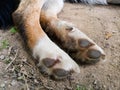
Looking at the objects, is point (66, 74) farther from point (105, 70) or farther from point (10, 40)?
point (10, 40)

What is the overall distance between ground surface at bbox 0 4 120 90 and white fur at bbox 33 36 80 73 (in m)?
0.08

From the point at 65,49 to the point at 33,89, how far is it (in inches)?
17.3

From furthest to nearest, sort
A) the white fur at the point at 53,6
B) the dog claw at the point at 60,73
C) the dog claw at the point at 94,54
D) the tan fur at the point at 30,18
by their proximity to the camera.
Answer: the white fur at the point at 53,6, the tan fur at the point at 30,18, the dog claw at the point at 94,54, the dog claw at the point at 60,73

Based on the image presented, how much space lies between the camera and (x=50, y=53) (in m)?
2.56

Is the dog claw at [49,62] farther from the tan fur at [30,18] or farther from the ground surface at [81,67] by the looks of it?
the tan fur at [30,18]

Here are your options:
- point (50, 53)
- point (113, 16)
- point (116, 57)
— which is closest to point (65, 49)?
point (50, 53)

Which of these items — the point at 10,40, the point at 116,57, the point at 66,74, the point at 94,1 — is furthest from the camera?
Answer: the point at 94,1

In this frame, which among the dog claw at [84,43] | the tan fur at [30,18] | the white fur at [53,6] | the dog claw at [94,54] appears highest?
the tan fur at [30,18]

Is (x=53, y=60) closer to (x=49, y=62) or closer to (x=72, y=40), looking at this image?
(x=49, y=62)

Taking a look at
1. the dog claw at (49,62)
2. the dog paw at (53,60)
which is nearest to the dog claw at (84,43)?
the dog paw at (53,60)

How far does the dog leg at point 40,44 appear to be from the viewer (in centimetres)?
247

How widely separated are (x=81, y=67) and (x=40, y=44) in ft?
1.14

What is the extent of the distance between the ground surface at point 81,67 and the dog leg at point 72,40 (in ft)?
0.28

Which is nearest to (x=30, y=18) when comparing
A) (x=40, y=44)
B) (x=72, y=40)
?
(x=40, y=44)
